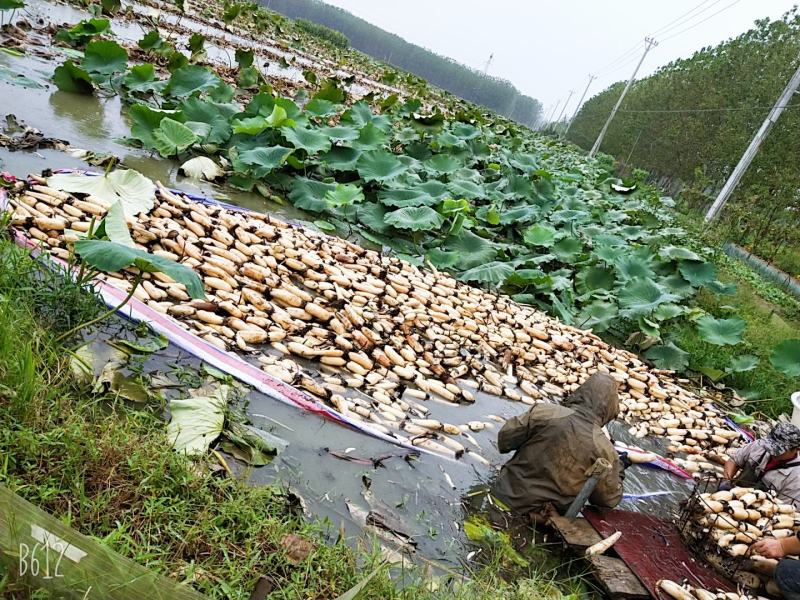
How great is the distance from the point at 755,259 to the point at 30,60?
1872 centimetres

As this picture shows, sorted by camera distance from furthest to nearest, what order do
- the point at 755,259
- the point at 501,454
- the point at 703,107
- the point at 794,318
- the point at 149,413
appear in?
the point at 703,107 → the point at 755,259 → the point at 794,318 → the point at 501,454 → the point at 149,413

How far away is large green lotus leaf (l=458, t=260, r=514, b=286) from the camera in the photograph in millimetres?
6336

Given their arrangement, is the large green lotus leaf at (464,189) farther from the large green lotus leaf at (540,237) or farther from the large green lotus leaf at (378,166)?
the large green lotus leaf at (378,166)

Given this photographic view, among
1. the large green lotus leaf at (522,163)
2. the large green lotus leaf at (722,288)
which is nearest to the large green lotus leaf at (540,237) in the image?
the large green lotus leaf at (722,288)

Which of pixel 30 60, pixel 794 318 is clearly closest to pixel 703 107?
pixel 794 318

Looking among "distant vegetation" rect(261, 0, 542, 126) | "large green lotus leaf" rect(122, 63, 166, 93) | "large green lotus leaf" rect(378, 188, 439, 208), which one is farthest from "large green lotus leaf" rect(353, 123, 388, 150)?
"distant vegetation" rect(261, 0, 542, 126)

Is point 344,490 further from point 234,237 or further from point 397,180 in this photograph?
point 397,180

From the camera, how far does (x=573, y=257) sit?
775cm

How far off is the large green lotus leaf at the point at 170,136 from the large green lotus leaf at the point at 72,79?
1.86 m

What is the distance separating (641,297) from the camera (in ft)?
22.4

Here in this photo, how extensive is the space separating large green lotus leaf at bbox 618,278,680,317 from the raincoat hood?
139 inches

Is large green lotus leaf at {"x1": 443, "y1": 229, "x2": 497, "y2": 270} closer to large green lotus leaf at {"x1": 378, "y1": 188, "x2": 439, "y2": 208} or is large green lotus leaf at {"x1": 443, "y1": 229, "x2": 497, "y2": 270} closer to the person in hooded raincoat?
large green lotus leaf at {"x1": 378, "y1": 188, "x2": 439, "y2": 208}

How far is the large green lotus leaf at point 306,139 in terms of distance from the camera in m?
6.76

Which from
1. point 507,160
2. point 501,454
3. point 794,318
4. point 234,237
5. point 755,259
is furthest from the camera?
point 755,259
